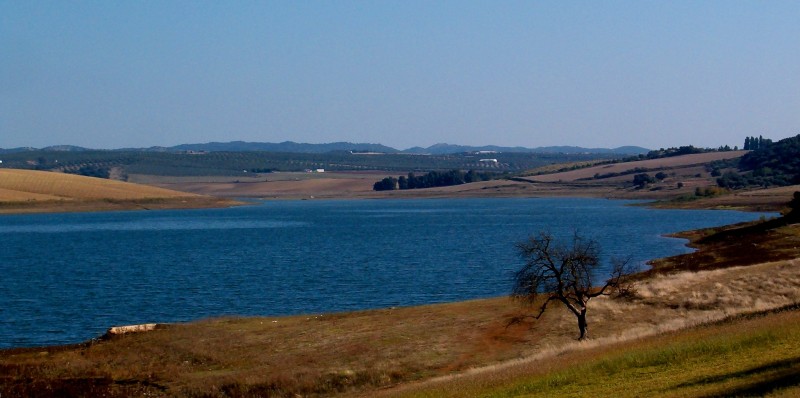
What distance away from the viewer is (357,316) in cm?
4312

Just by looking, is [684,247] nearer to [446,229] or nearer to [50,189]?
[446,229]

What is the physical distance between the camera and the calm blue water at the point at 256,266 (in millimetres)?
50500

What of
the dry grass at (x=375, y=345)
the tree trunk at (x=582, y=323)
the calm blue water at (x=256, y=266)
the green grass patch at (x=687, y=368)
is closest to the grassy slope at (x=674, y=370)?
the green grass patch at (x=687, y=368)

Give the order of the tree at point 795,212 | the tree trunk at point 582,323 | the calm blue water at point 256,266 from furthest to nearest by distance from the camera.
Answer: the tree at point 795,212 < the calm blue water at point 256,266 < the tree trunk at point 582,323

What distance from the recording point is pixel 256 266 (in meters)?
74.8

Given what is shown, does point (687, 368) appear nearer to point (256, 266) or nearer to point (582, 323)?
point (582, 323)

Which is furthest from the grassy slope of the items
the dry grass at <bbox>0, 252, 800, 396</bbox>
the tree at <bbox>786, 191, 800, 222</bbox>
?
the tree at <bbox>786, 191, 800, 222</bbox>

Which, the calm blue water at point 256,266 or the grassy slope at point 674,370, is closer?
the grassy slope at point 674,370

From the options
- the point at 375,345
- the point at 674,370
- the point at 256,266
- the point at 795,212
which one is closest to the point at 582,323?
the point at 375,345

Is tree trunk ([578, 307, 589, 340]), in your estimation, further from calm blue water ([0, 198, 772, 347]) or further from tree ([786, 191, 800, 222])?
tree ([786, 191, 800, 222])

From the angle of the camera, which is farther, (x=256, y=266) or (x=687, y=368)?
(x=256, y=266)

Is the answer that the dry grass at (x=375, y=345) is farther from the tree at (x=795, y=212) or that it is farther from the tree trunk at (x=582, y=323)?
the tree at (x=795, y=212)

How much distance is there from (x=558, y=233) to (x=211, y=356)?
245 feet

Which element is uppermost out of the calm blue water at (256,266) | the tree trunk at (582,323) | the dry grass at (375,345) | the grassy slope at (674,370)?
the grassy slope at (674,370)
